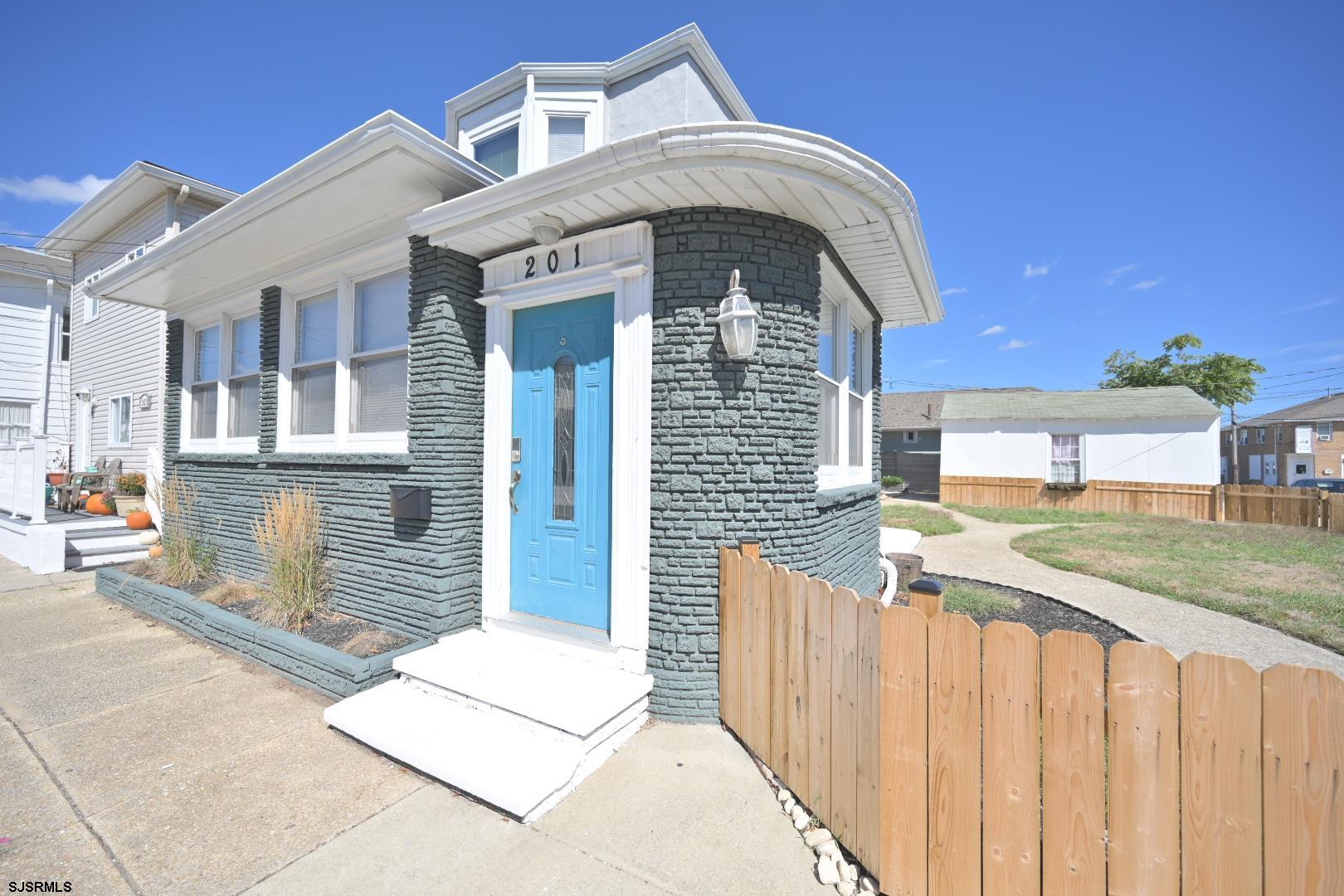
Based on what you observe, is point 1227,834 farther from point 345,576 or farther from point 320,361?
point 320,361

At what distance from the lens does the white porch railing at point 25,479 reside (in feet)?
23.6

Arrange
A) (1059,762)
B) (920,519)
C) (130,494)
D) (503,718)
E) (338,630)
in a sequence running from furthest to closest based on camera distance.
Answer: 1. (920,519)
2. (130,494)
3. (338,630)
4. (503,718)
5. (1059,762)

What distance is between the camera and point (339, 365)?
502 centimetres

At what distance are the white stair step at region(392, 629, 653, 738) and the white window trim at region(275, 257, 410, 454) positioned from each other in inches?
67.0

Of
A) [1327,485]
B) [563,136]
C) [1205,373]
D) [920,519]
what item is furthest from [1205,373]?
[563,136]

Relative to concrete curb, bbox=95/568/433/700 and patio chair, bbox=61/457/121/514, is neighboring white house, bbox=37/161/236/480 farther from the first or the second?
concrete curb, bbox=95/568/433/700

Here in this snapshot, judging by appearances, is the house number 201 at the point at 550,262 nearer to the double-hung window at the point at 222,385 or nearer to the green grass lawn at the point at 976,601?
the double-hung window at the point at 222,385

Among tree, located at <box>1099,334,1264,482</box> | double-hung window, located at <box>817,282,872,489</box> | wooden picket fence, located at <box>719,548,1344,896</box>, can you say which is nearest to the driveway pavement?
wooden picket fence, located at <box>719,548,1344,896</box>

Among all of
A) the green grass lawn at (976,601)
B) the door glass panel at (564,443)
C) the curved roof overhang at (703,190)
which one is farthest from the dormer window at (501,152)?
the green grass lawn at (976,601)

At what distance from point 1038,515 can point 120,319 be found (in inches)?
890

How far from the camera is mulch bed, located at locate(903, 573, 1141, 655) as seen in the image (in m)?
5.13

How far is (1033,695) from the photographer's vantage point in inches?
73.1

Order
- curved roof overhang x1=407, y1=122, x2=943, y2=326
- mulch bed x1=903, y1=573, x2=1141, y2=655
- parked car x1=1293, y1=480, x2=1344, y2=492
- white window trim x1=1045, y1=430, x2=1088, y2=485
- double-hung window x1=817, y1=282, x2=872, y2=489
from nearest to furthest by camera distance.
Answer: curved roof overhang x1=407, y1=122, x2=943, y2=326 → double-hung window x1=817, y1=282, x2=872, y2=489 → mulch bed x1=903, y1=573, x2=1141, y2=655 → parked car x1=1293, y1=480, x2=1344, y2=492 → white window trim x1=1045, y1=430, x2=1088, y2=485

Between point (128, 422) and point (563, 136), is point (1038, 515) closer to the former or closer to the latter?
point (563, 136)
